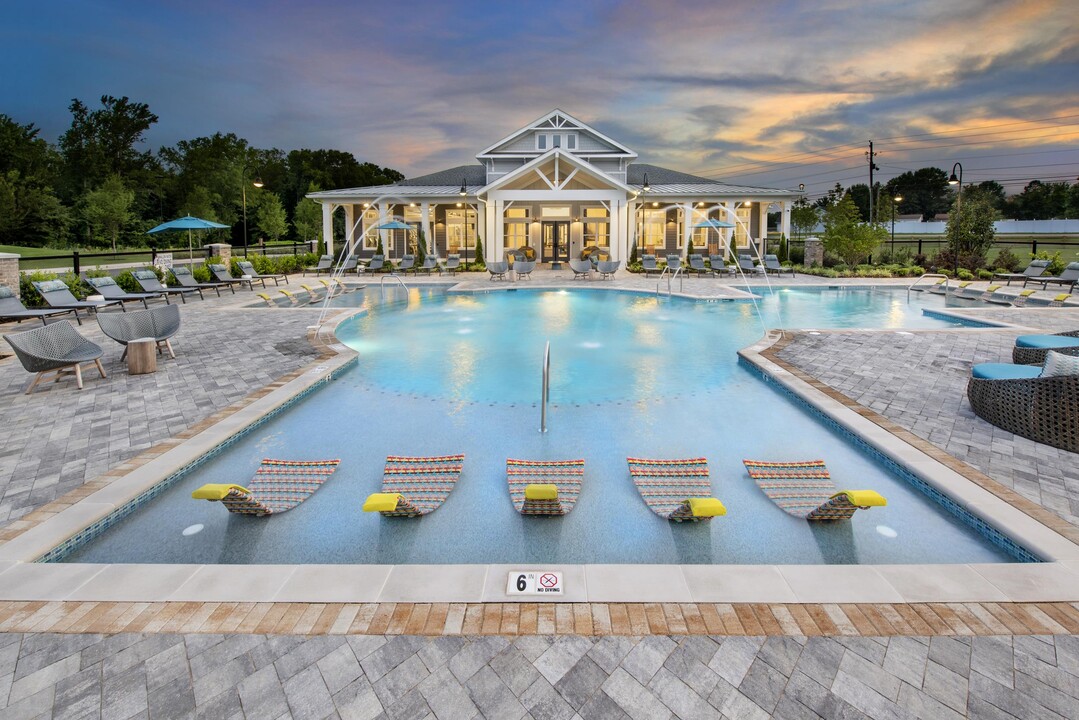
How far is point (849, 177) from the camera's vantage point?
66.1 m

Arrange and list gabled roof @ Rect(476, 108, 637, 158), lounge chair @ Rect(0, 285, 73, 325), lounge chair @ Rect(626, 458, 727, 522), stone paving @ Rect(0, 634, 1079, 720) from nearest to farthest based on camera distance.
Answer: stone paving @ Rect(0, 634, 1079, 720) → lounge chair @ Rect(626, 458, 727, 522) → lounge chair @ Rect(0, 285, 73, 325) → gabled roof @ Rect(476, 108, 637, 158)

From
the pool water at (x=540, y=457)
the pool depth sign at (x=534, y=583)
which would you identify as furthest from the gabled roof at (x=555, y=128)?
the pool depth sign at (x=534, y=583)

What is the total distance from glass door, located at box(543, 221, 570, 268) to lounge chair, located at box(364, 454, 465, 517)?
25.6m

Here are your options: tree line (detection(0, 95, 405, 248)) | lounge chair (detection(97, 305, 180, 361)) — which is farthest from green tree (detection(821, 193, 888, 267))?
tree line (detection(0, 95, 405, 248))

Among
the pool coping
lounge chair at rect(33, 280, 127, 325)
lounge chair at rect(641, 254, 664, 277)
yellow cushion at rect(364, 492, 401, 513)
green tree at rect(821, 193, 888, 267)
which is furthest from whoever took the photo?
lounge chair at rect(641, 254, 664, 277)

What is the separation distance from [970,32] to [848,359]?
23967mm

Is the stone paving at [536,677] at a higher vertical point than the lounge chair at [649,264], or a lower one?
lower

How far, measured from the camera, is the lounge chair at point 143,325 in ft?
28.9

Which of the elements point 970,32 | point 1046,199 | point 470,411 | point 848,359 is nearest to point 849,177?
point 1046,199

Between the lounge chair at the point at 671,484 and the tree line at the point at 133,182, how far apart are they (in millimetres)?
45339

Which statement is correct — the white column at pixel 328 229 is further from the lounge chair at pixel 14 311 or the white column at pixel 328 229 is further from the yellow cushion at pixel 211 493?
the yellow cushion at pixel 211 493

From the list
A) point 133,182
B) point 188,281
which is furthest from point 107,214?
point 188,281

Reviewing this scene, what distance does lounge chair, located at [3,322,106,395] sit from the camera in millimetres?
7285

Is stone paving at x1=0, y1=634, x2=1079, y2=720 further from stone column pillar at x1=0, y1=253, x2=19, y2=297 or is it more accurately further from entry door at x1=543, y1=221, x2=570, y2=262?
entry door at x1=543, y1=221, x2=570, y2=262
